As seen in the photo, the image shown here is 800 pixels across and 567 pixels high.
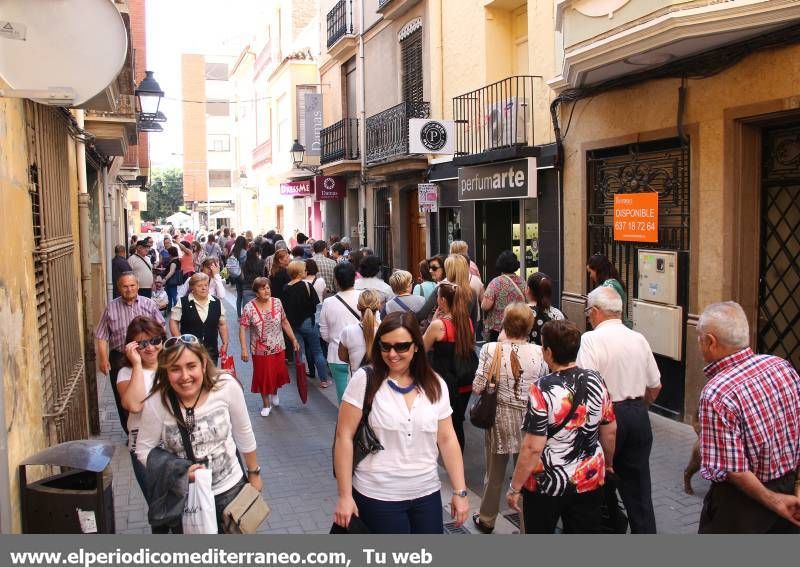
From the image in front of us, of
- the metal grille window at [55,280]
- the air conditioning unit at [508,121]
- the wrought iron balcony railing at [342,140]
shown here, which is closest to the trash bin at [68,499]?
the metal grille window at [55,280]

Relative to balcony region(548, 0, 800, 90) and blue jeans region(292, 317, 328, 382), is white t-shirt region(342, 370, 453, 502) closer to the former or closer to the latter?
balcony region(548, 0, 800, 90)

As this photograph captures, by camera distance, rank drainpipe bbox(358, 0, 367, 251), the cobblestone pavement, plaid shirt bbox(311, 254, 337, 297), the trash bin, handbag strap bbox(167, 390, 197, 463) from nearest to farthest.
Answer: handbag strap bbox(167, 390, 197, 463) < the trash bin < the cobblestone pavement < plaid shirt bbox(311, 254, 337, 297) < drainpipe bbox(358, 0, 367, 251)

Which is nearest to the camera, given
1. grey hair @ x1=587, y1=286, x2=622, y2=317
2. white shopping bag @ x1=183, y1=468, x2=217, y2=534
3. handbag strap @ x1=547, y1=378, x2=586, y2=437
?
white shopping bag @ x1=183, y1=468, x2=217, y2=534

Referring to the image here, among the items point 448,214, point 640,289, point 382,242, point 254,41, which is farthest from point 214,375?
point 254,41

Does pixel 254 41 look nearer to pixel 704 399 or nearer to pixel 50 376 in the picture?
pixel 50 376

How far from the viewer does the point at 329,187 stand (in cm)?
2250

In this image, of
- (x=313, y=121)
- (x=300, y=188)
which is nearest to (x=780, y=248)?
(x=313, y=121)

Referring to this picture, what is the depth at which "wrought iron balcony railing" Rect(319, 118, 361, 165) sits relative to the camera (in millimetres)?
20469

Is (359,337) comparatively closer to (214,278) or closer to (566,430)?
(566,430)

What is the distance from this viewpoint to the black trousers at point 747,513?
3.39m

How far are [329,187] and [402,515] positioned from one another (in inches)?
767

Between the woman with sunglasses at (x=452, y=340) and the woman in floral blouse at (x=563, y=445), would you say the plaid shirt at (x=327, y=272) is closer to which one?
the woman with sunglasses at (x=452, y=340)

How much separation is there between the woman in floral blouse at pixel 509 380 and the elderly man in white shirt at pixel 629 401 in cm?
40

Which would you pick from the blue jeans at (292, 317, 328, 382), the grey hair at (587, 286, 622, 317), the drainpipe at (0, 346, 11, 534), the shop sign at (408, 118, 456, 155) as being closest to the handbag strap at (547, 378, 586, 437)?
the grey hair at (587, 286, 622, 317)
